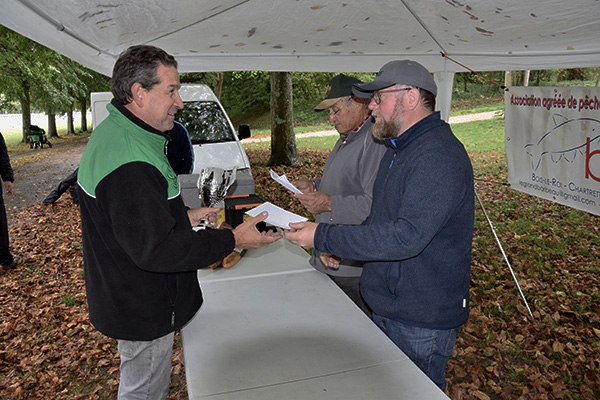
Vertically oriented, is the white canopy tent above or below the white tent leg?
above

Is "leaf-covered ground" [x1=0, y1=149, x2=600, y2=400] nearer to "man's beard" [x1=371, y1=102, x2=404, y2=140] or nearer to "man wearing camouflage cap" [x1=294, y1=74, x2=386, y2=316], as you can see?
"man wearing camouflage cap" [x1=294, y1=74, x2=386, y2=316]

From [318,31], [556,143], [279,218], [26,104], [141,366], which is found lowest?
[141,366]

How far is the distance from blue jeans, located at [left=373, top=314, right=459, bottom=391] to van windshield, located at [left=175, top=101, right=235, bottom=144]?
6.11m

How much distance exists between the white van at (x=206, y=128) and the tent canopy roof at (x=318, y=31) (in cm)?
289

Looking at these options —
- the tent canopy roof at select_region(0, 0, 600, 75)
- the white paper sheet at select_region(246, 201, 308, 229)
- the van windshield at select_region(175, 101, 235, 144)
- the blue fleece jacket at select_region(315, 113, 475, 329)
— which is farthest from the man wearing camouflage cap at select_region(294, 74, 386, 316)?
the van windshield at select_region(175, 101, 235, 144)

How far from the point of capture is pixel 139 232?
1.71 m

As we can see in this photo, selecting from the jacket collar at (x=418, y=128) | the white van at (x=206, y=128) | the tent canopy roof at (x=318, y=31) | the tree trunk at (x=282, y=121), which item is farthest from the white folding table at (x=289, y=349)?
the tree trunk at (x=282, y=121)

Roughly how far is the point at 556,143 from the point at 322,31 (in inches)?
94.2

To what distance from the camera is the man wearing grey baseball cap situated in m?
1.85

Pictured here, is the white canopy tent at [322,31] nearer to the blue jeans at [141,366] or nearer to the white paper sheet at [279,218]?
the white paper sheet at [279,218]

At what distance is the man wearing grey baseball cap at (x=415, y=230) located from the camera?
1.85 m

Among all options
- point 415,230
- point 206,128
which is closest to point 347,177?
point 415,230

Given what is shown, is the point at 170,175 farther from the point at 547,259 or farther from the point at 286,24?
the point at 547,259

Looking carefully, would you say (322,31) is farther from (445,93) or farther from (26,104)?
(26,104)
